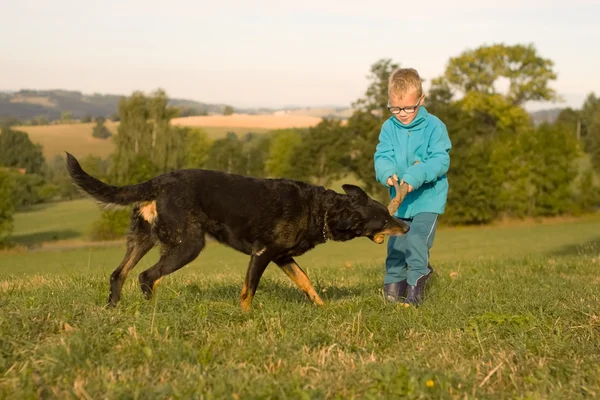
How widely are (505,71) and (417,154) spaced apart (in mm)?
76197

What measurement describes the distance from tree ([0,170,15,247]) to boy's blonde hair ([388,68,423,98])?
4978 centimetres

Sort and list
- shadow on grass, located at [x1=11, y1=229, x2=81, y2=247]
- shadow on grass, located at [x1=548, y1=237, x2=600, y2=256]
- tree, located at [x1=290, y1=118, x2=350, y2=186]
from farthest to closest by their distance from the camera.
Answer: tree, located at [x1=290, y1=118, x2=350, y2=186]
shadow on grass, located at [x1=11, y1=229, x2=81, y2=247]
shadow on grass, located at [x1=548, y1=237, x2=600, y2=256]

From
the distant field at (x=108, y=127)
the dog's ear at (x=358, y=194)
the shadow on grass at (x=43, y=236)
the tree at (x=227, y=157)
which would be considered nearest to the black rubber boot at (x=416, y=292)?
the dog's ear at (x=358, y=194)

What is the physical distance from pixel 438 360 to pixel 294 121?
103822 mm

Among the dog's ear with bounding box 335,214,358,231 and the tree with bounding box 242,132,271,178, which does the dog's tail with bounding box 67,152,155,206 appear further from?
the tree with bounding box 242,132,271,178

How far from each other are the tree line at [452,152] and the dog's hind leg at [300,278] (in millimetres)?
48838

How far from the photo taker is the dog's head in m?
7.04

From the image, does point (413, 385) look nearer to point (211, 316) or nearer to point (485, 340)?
point (485, 340)

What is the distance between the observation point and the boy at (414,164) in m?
6.93

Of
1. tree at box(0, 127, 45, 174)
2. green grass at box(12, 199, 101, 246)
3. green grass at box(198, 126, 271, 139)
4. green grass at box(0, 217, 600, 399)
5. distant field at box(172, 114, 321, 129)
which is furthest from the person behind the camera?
green grass at box(198, 126, 271, 139)

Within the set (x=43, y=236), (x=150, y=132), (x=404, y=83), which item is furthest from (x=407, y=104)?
(x=150, y=132)

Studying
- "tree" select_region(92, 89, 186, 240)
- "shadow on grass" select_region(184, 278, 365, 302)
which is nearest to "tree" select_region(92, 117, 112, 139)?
"tree" select_region(92, 89, 186, 240)

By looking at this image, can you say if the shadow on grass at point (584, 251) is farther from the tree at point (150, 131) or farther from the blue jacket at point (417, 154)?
the tree at point (150, 131)

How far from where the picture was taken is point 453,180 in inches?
2169
